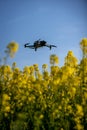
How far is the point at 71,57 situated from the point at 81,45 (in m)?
0.69

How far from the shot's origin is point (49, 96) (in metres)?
6.95

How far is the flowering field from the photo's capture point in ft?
17.7

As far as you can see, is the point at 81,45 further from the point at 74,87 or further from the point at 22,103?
the point at 22,103

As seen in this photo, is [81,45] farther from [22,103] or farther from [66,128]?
[66,128]

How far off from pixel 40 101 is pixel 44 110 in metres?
0.55

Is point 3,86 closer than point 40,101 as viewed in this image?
No

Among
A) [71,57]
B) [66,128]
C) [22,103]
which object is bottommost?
[66,128]

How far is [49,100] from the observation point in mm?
6602

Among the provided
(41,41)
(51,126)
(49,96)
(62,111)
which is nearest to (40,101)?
(49,96)

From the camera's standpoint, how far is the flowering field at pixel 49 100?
540 cm

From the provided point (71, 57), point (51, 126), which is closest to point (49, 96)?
point (51, 126)

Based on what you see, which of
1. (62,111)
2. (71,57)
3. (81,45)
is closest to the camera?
(62,111)

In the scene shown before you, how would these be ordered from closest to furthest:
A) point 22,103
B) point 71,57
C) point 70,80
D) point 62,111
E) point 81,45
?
point 62,111 < point 22,103 < point 70,80 < point 81,45 < point 71,57

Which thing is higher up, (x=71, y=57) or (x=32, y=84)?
(x=71, y=57)
